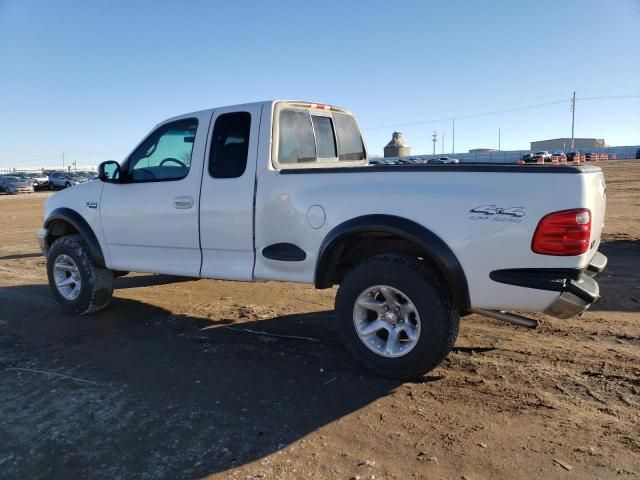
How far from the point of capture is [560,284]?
3.26m

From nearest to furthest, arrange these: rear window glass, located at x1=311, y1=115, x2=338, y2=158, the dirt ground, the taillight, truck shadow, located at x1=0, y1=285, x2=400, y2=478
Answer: the dirt ground → truck shadow, located at x1=0, y1=285, x2=400, y2=478 → the taillight → rear window glass, located at x1=311, y1=115, x2=338, y2=158

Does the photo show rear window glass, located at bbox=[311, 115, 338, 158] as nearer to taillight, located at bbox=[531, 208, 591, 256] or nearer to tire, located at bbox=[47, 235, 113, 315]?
taillight, located at bbox=[531, 208, 591, 256]

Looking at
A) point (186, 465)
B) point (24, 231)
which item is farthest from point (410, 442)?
point (24, 231)

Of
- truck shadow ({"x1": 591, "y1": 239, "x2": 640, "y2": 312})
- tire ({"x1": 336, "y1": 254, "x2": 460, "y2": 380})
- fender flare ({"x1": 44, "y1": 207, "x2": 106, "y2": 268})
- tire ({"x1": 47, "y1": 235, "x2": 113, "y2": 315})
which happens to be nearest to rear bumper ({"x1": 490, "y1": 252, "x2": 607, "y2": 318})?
tire ({"x1": 336, "y1": 254, "x2": 460, "y2": 380})

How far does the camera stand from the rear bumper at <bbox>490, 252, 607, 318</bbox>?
3.27 m

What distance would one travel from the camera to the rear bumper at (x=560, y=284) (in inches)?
129

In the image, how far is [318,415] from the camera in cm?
339

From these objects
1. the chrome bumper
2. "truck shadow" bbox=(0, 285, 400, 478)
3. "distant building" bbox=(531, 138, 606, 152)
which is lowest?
"truck shadow" bbox=(0, 285, 400, 478)

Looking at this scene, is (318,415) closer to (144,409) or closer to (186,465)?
(186,465)

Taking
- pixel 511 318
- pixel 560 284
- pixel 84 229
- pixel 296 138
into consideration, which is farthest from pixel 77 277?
pixel 560 284

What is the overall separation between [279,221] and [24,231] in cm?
1275

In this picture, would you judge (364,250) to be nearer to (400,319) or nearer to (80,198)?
(400,319)

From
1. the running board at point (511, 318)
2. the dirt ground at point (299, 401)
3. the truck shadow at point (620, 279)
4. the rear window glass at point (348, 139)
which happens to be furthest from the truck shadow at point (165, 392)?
the truck shadow at point (620, 279)

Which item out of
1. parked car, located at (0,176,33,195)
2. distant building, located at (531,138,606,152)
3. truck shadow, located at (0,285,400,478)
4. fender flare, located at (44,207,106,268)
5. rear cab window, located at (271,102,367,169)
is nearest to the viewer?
truck shadow, located at (0,285,400,478)
